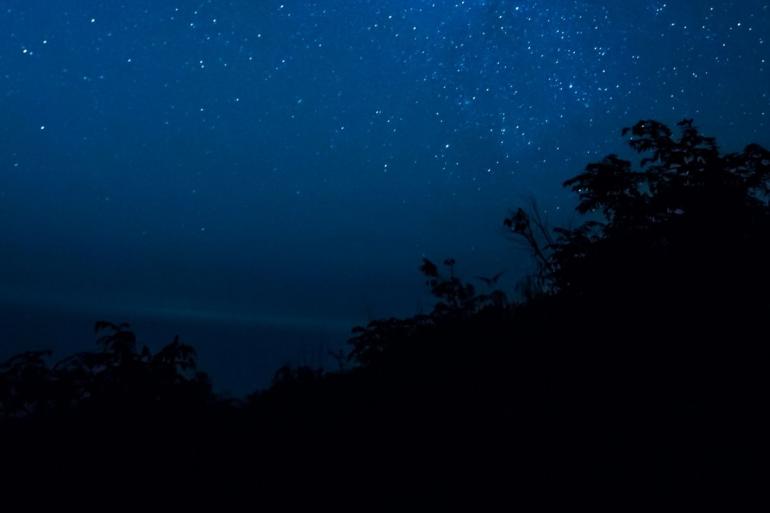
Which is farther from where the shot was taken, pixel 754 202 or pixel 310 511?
pixel 754 202

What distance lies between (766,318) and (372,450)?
9.74ft

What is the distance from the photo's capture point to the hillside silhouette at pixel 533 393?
2951mm

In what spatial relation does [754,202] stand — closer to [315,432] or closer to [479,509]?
[479,509]

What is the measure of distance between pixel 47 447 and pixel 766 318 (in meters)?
6.82

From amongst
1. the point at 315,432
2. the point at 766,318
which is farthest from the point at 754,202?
the point at 315,432

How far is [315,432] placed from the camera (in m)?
4.40

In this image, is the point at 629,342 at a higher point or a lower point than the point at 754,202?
lower

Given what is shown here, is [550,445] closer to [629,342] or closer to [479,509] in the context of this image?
[479,509]

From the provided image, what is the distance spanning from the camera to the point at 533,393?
Result: 12.5 feet

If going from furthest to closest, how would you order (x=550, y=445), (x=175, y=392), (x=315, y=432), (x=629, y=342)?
(x=175, y=392), (x=315, y=432), (x=629, y=342), (x=550, y=445)

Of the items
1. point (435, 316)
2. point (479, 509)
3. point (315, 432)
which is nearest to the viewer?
point (479, 509)

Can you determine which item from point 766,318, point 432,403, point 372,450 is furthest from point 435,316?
point 766,318

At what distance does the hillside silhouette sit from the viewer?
9.68 ft

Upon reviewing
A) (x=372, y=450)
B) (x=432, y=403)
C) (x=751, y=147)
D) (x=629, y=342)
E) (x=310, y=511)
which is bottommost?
(x=310, y=511)
